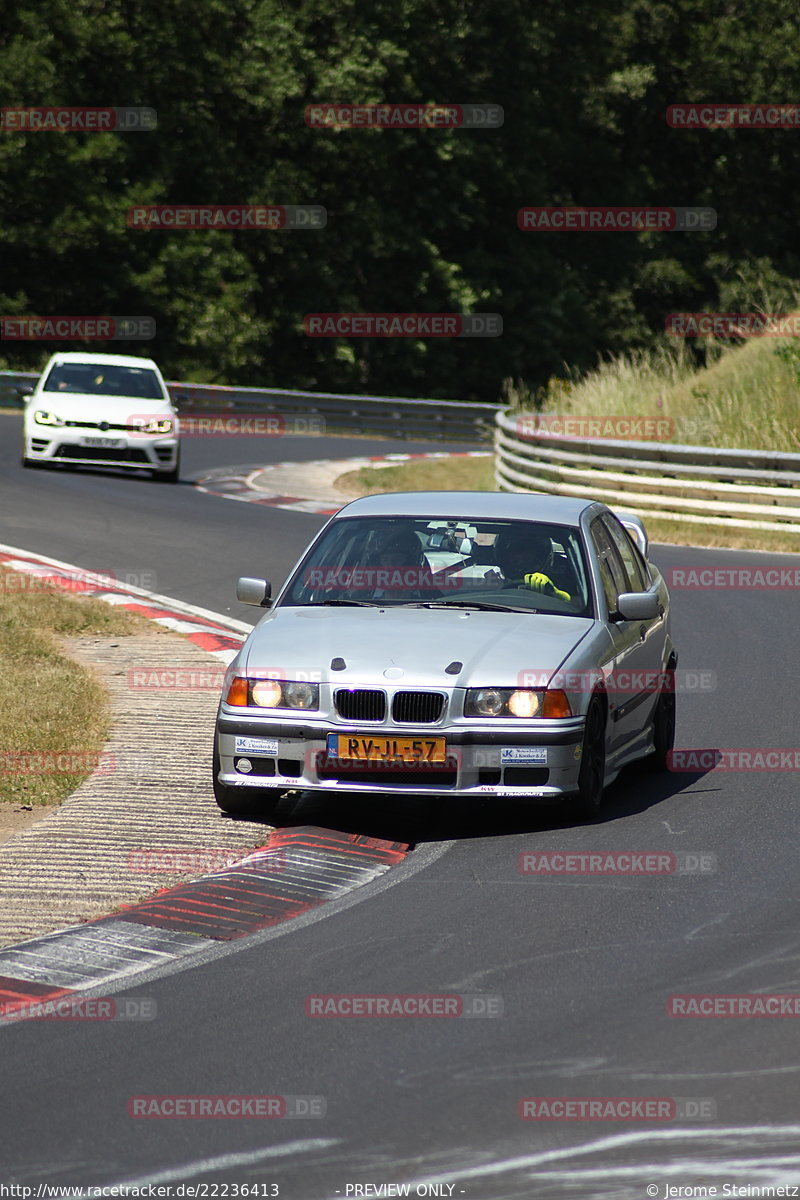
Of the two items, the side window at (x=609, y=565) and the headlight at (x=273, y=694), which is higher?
the side window at (x=609, y=565)

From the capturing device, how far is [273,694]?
8.78 metres

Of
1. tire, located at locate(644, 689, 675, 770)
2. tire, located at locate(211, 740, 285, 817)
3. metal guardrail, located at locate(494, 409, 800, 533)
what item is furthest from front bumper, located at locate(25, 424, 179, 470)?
tire, located at locate(211, 740, 285, 817)

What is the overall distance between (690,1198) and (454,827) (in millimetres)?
4373

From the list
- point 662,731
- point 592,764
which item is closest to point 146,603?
point 662,731

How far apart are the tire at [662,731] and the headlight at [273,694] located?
7.85 feet

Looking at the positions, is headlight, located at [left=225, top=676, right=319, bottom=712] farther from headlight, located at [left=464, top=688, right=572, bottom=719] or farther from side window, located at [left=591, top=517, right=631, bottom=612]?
side window, located at [left=591, top=517, right=631, bottom=612]

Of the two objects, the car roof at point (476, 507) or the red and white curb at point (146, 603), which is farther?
the red and white curb at point (146, 603)

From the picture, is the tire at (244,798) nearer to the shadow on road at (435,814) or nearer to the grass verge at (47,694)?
the shadow on road at (435,814)

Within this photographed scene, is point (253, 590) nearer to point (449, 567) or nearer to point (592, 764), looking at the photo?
point (449, 567)

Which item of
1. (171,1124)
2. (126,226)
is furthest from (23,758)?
(126,226)

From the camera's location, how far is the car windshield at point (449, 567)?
9539 millimetres

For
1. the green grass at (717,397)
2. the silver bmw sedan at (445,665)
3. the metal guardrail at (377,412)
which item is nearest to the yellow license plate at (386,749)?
the silver bmw sedan at (445,665)

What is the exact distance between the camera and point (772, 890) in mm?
7715

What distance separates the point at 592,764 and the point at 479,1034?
3083mm
